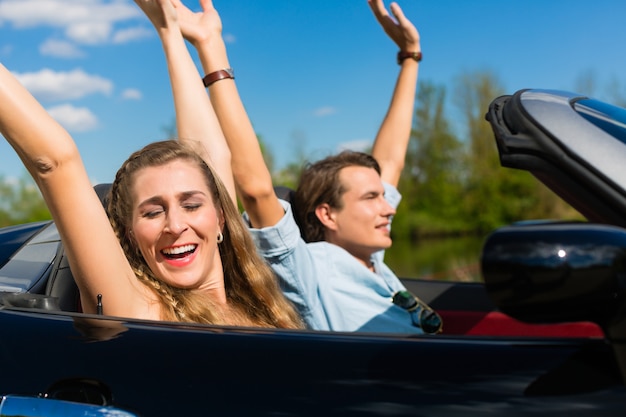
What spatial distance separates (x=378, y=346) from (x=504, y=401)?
7.3 inches

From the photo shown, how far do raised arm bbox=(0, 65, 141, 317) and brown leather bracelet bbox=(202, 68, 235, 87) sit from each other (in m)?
0.98

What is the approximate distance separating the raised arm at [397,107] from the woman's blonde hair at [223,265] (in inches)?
53.8

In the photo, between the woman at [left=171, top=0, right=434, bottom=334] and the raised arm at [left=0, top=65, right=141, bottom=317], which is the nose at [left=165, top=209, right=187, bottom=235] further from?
the woman at [left=171, top=0, right=434, bottom=334]

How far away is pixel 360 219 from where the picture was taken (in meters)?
2.69

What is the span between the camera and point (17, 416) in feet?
3.67

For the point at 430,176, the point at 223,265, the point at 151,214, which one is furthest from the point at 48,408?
the point at 430,176

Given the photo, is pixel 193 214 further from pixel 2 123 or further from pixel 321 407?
pixel 321 407

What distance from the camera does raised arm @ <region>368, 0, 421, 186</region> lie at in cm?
319

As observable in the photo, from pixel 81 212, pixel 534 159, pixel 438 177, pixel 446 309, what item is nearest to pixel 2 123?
pixel 81 212

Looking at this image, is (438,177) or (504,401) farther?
(438,177)

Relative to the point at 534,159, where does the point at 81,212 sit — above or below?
above

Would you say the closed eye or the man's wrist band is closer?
the closed eye

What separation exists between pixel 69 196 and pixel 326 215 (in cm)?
146

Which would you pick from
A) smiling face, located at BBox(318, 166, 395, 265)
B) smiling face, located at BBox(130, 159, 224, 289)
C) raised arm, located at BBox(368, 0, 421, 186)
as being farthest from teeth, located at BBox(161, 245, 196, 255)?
raised arm, located at BBox(368, 0, 421, 186)
